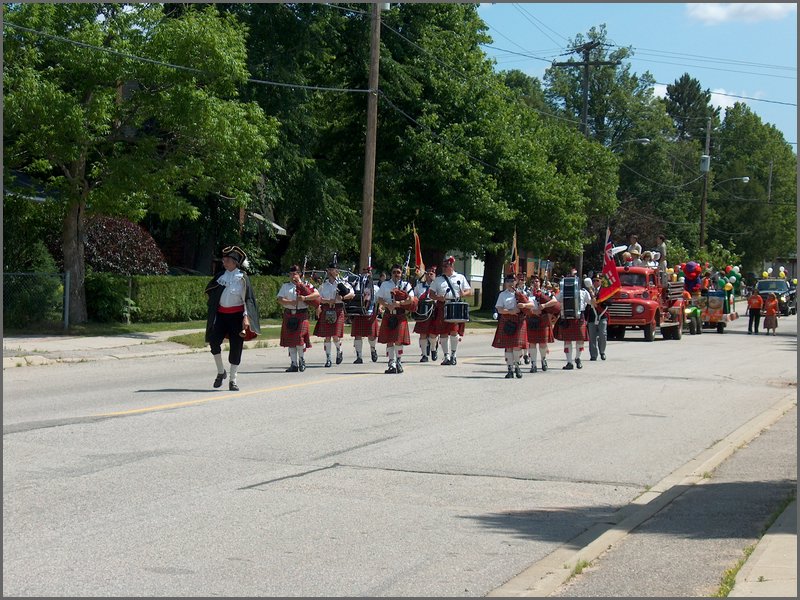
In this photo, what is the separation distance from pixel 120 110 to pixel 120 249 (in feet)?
21.6

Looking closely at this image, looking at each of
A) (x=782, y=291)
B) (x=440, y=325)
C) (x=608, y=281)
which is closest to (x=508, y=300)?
(x=440, y=325)

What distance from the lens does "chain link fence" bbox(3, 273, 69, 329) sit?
992 inches

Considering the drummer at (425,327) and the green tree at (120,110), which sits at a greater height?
the green tree at (120,110)

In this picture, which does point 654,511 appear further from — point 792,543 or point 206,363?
point 206,363

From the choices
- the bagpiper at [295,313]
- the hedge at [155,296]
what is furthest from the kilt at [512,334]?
the hedge at [155,296]

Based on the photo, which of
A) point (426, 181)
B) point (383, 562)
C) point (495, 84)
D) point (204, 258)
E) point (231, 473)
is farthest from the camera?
point (495, 84)

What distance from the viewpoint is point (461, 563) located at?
7.39 metres

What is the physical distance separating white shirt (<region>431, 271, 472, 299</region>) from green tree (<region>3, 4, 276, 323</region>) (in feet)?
21.2

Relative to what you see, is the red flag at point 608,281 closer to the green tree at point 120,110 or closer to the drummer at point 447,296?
the drummer at point 447,296

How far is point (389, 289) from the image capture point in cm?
2075

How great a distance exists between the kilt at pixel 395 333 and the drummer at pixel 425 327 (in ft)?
6.77

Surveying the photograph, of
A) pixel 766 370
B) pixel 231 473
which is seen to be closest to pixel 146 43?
pixel 766 370

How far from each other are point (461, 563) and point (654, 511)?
7.37ft

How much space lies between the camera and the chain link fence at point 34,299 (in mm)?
25188
